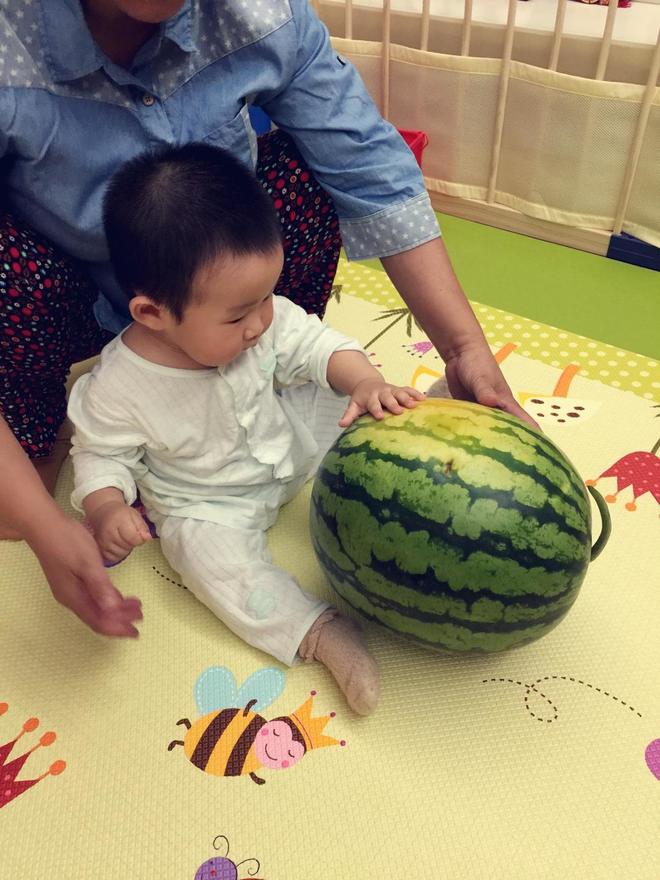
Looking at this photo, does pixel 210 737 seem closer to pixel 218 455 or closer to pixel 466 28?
pixel 218 455

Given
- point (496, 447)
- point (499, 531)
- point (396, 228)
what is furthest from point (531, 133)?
point (499, 531)

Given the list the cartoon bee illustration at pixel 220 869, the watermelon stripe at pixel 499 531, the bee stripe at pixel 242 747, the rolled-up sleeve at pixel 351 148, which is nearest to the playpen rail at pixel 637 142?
the rolled-up sleeve at pixel 351 148

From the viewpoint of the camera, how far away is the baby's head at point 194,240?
985 mm

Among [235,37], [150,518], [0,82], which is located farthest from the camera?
[150,518]

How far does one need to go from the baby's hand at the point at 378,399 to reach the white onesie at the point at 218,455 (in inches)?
5.0

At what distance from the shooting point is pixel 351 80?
1.32 m

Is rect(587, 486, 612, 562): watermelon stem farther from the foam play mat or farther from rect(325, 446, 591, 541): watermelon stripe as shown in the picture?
the foam play mat

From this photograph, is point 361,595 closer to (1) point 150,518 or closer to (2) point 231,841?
A: (2) point 231,841

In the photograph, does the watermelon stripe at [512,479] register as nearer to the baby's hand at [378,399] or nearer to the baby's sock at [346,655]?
the baby's hand at [378,399]

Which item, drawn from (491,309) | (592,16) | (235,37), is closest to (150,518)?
(235,37)

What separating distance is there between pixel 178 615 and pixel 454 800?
1.72 ft

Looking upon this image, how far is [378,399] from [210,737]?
55 centimetres

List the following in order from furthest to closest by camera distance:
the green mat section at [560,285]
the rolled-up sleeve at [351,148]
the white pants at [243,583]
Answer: the green mat section at [560,285], the rolled-up sleeve at [351,148], the white pants at [243,583]

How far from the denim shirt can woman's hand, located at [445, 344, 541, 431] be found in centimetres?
23
